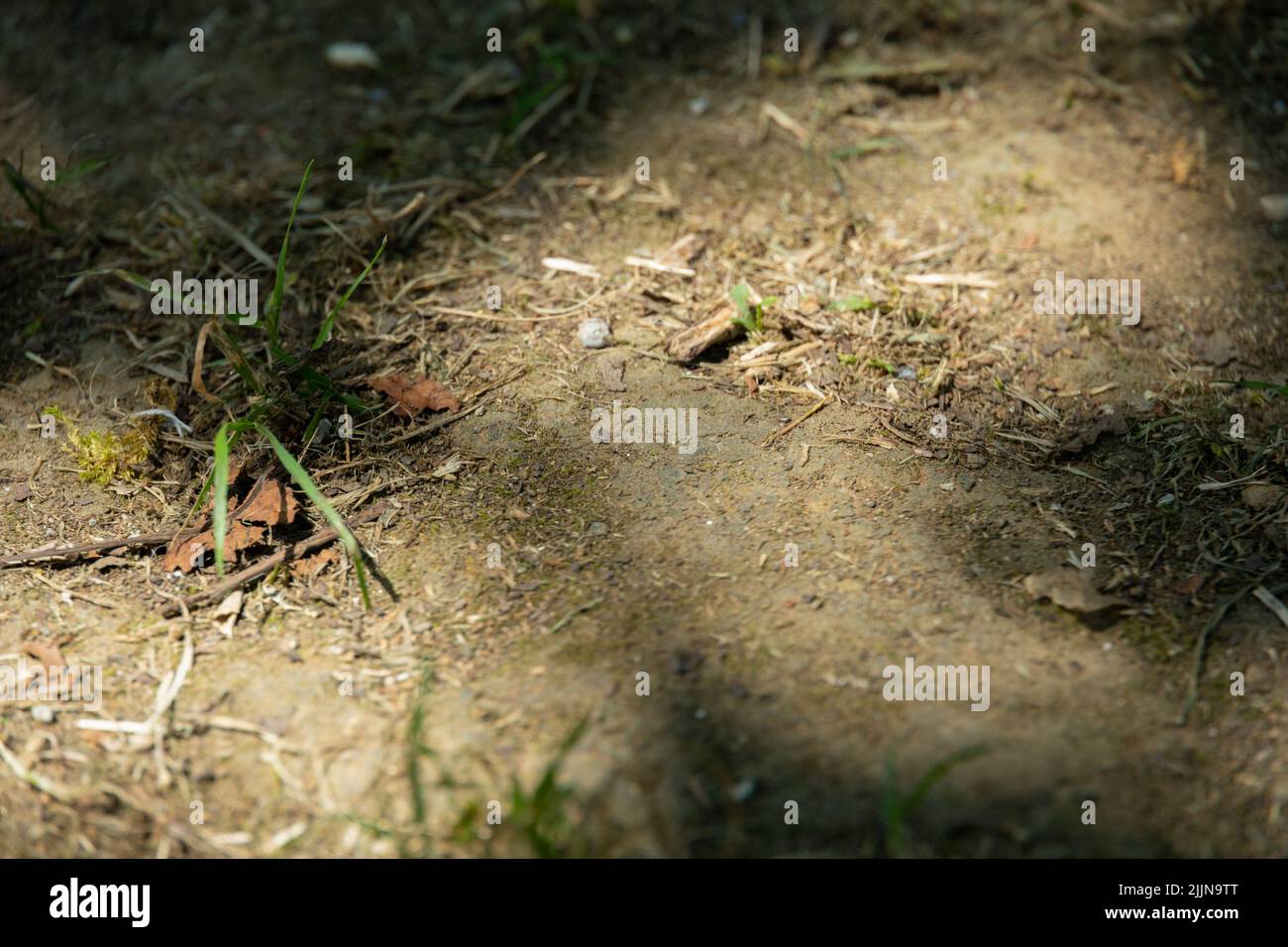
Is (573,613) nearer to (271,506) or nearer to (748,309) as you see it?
(271,506)

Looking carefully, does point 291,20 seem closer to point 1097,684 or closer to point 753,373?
point 753,373

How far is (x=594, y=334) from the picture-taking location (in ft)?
9.16

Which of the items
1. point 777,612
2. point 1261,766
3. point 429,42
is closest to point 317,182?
point 429,42

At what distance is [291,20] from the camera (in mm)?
3951

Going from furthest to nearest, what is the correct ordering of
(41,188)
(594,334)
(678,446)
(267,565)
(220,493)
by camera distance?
(41,188), (594,334), (678,446), (267,565), (220,493)

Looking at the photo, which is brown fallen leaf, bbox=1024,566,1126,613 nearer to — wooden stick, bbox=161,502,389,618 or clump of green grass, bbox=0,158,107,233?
wooden stick, bbox=161,502,389,618

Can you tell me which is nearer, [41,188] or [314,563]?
[314,563]

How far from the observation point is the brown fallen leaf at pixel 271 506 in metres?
2.39

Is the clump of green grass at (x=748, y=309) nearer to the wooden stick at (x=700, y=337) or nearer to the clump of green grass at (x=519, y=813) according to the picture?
the wooden stick at (x=700, y=337)

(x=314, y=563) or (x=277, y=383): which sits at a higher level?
(x=277, y=383)

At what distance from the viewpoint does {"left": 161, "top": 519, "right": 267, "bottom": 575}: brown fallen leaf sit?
234 centimetres

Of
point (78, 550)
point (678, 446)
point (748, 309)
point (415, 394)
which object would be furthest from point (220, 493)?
point (748, 309)

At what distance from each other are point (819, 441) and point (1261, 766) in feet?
3.82

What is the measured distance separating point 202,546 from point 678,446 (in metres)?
1.18
